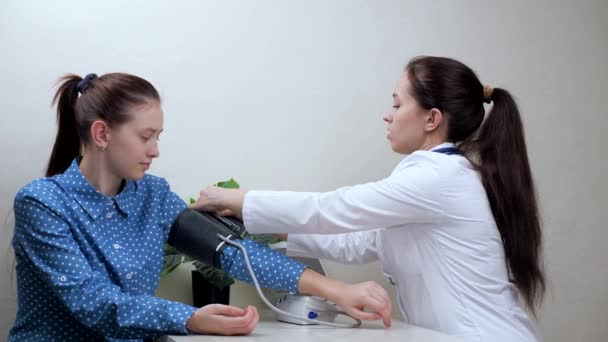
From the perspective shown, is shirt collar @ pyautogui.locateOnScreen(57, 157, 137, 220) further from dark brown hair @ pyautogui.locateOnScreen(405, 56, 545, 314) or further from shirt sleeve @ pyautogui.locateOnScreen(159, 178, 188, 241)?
dark brown hair @ pyautogui.locateOnScreen(405, 56, 545, 314)

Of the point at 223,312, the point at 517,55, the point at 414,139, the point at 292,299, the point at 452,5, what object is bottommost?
the point at 292,299

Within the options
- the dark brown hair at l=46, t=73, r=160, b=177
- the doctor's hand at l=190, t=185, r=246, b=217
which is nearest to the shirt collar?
the dark brown hair at l=46, t=73, r=160, b=177

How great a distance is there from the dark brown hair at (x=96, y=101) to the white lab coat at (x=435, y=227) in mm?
368

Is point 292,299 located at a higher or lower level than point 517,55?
lower

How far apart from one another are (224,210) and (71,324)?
1.56ft

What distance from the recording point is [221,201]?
5.92 ft

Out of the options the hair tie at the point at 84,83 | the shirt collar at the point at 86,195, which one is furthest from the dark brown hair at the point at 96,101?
the shirt collar at the point at 86,195

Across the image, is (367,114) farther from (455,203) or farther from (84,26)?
(84,26)

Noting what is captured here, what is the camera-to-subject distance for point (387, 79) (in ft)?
8.01

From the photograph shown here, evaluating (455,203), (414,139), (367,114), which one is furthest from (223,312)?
(367,114)

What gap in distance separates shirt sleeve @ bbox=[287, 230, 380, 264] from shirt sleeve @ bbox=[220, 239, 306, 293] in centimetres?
34

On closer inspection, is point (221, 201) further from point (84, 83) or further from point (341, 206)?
point (84, 83)

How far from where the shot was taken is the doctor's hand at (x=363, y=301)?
160 centimetres

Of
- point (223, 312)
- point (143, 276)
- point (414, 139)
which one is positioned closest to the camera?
point (223, 312)
